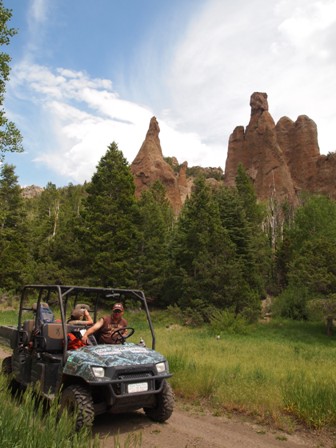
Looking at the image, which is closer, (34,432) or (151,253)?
(34,432)

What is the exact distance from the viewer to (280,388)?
773cm

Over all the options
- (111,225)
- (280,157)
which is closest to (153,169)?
(280,157)

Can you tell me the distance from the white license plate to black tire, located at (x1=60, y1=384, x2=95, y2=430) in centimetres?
57

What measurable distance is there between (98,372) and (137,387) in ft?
2.05

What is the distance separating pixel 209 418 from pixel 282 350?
48.1ft

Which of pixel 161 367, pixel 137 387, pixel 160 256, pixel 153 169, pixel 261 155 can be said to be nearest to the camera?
pixel 137 387

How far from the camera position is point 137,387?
18.2 ft

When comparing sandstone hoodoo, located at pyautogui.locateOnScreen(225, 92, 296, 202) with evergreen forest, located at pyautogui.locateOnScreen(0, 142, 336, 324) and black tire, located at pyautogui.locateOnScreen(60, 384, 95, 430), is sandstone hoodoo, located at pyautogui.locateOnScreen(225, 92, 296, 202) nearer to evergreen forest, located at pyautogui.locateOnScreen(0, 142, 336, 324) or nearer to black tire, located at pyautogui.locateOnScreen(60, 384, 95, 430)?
evergreen forest, located at pyautogui.locateOnScreen(0, 142, 336, 324)

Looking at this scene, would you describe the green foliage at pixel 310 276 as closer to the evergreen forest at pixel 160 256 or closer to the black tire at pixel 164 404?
the evergreen forest at pixel 160 256

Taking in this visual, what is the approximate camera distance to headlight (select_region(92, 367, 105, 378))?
5.39 metres

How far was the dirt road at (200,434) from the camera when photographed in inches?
222

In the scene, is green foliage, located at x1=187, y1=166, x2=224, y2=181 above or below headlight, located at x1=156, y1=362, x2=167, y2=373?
above

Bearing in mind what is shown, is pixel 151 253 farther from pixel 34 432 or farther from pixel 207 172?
pixel 207 172

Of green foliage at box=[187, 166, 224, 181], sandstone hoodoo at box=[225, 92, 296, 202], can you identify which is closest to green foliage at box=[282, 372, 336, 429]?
sandstone hoodoo at box=[225, 92, 296, 202]
